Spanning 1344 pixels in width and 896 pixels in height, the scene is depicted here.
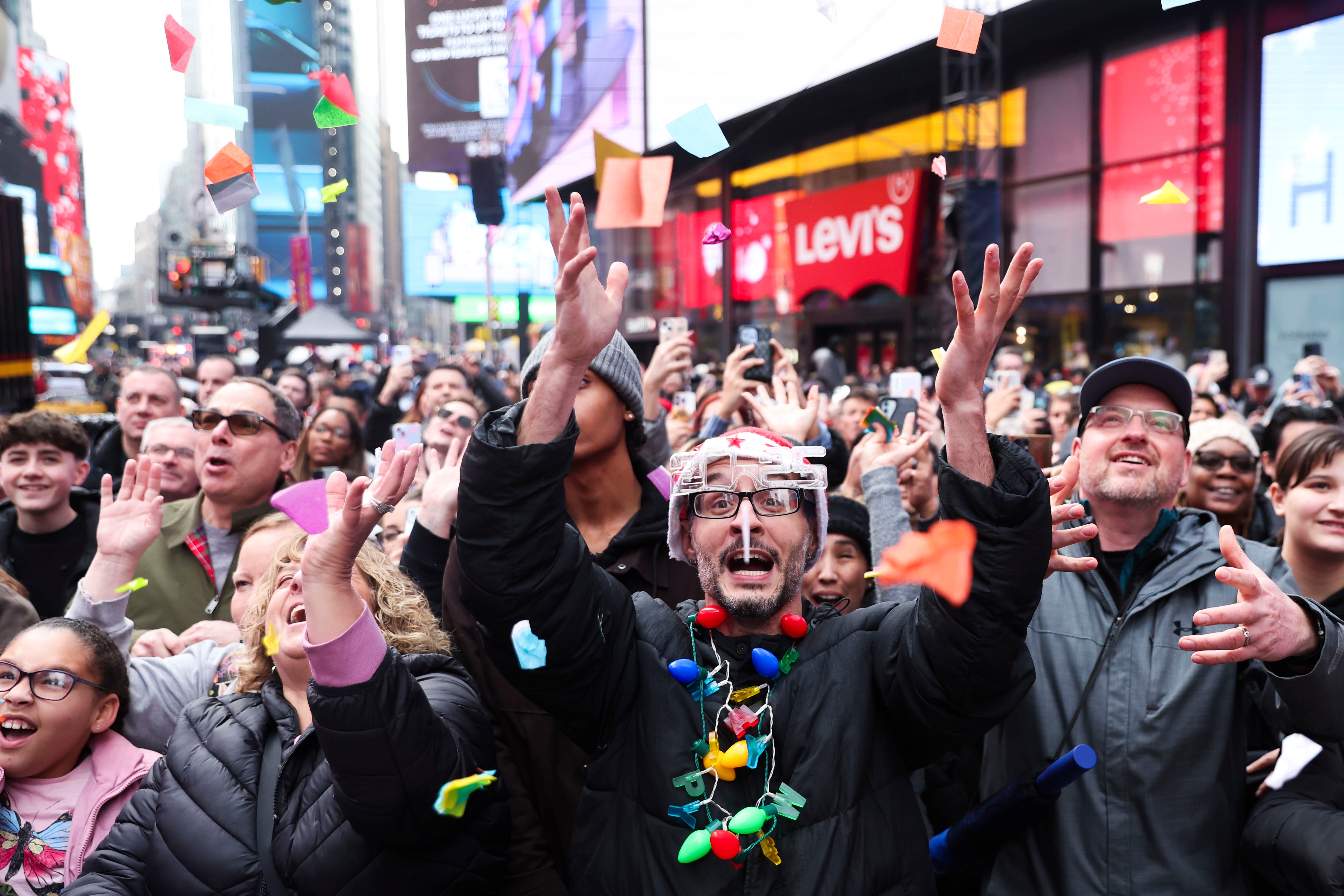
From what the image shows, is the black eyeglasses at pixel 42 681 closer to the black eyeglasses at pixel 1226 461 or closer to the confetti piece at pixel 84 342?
the black eyeglasses at pixel 1226 461

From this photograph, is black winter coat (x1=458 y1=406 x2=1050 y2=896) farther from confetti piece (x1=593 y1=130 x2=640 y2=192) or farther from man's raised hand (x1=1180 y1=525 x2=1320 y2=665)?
confetti piece (x1=593 y1=130 x2=640 y2=192)

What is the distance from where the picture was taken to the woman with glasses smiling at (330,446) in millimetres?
5605

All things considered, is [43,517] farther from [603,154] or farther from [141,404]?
[603,154]

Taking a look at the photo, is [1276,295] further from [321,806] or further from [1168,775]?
[321,806]

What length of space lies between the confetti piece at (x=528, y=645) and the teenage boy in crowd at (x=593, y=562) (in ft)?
0.38

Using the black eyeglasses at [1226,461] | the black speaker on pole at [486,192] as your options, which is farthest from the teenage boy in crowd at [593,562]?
the black speaker on pole at [486,192]

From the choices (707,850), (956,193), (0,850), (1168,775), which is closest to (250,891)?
(0,850)

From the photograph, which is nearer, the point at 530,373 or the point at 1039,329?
the point at 530,373

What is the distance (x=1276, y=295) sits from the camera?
40.8 ft

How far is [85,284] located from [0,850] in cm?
6469

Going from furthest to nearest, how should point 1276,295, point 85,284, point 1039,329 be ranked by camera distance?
point 85,284, point 1039,329, point 1276,295

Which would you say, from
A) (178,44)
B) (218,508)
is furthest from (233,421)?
(178,44)

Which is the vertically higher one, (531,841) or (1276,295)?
(1276,295)

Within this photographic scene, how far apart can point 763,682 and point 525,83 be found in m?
19.2
